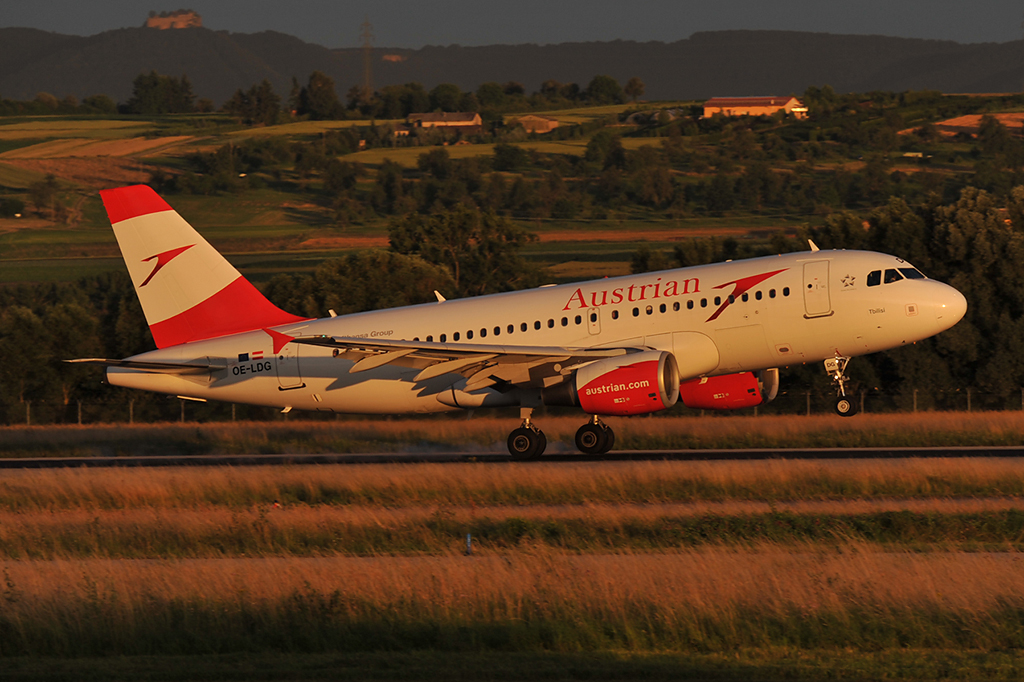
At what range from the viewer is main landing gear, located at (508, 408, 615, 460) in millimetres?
30766

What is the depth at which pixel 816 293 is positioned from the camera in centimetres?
2925

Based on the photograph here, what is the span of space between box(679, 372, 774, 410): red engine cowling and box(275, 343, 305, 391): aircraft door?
33.9 ft

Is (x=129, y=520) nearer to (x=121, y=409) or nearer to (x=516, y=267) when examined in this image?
(x=121, y=409)

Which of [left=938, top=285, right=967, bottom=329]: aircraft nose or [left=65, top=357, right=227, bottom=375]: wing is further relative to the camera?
[left=65, top=357, right=227, bottom=375]: wing

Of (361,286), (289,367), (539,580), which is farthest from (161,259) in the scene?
(361,286)

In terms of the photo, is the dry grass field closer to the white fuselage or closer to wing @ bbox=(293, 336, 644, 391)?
wing @ bbox=(293, 336, 644, 391)

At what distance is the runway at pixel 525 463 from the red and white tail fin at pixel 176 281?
373 centimetres

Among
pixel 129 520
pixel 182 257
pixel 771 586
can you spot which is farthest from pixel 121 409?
pixel 771 586

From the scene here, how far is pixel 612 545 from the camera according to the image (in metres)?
18.1

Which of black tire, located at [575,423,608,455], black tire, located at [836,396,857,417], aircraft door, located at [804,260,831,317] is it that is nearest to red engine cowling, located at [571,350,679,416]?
black tire, located at [575,423,608,455]

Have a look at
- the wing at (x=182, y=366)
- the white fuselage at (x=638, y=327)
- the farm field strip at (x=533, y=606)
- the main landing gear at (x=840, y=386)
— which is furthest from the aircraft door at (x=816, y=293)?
the wing at (x=182, y=366)

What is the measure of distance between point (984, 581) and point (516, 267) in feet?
282

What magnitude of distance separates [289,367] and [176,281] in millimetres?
4448

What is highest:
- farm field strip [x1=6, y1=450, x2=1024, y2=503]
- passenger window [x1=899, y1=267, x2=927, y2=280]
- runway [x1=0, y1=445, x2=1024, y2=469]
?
passenger window [x1=899, y1=267, x2=927, y2=280]
